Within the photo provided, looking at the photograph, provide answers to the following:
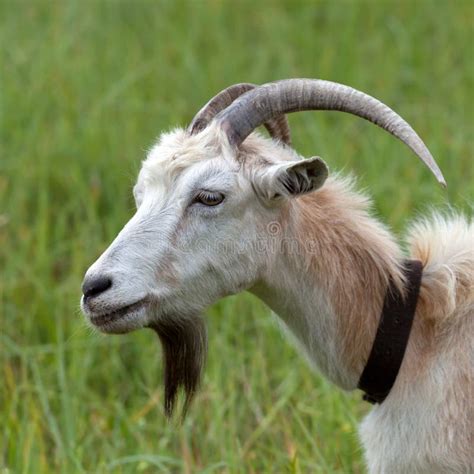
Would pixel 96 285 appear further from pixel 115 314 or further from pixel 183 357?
pixel 183 357

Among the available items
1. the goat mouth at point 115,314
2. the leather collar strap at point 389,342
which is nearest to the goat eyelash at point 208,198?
the goat mouth at point 115,314

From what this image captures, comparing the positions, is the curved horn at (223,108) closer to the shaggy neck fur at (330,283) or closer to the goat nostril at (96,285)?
the shaggy neck fur at (330,283)

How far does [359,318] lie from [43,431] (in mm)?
1998

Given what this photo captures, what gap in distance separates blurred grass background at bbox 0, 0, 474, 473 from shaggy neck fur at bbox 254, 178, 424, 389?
17.8 inches

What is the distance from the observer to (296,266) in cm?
405

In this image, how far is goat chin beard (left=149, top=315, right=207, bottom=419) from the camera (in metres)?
4.13

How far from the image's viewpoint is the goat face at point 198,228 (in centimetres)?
381

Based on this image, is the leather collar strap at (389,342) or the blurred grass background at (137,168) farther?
the blurred grass background at (137,168)

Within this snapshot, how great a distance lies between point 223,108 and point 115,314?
0.94 meters

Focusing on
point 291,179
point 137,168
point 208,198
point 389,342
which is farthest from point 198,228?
point 137,168

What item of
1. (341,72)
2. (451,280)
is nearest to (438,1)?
(341,72)

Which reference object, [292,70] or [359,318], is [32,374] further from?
[292,70]

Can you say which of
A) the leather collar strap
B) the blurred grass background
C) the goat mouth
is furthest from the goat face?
the blurred grass background

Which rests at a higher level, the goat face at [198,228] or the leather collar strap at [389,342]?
the goat face at [198,228]
